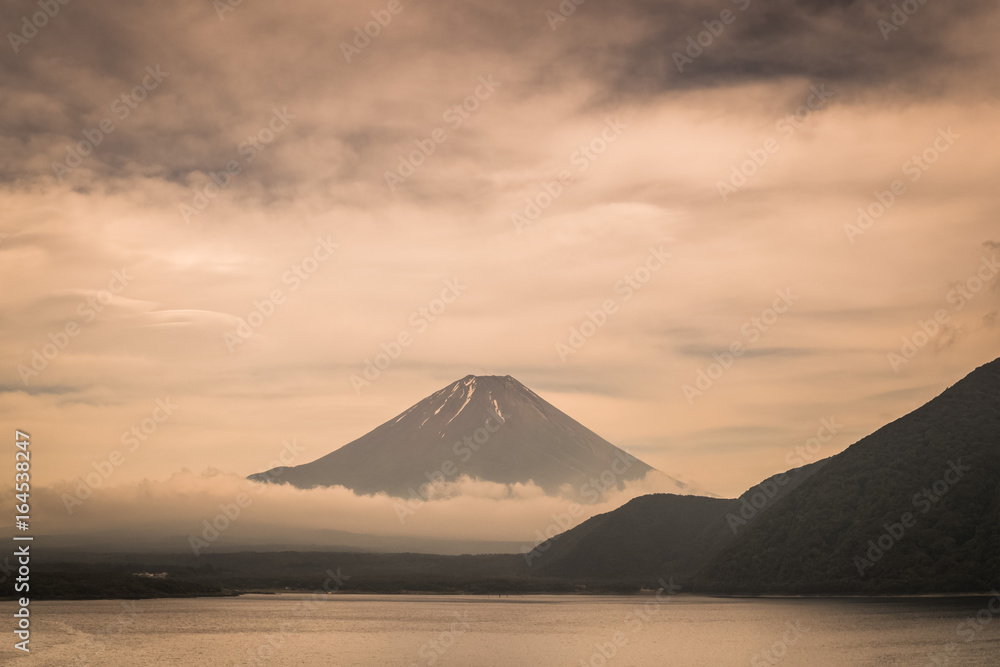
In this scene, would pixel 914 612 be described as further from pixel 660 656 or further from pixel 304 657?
pixel 304 657

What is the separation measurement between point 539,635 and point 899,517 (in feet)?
291

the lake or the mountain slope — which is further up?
the mountain slope

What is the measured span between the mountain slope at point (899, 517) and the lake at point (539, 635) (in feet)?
27.4

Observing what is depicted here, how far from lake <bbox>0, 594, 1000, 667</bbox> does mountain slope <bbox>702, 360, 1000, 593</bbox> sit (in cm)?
836

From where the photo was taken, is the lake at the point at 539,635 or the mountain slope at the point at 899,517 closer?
the lake at the point at 539,635

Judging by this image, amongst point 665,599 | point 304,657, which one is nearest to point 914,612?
point 665,599

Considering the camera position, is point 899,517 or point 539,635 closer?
point 539,635

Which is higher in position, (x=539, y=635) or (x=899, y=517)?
(x=899, y=517)

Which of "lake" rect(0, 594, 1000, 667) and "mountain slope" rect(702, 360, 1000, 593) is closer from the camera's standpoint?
"lake" rect(0, 594, 1000, 667)

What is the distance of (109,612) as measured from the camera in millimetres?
143250

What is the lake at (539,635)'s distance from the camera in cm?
7731

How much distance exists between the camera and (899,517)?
520ft

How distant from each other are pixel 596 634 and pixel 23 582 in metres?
134

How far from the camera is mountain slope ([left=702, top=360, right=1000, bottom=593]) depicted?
484 ft
